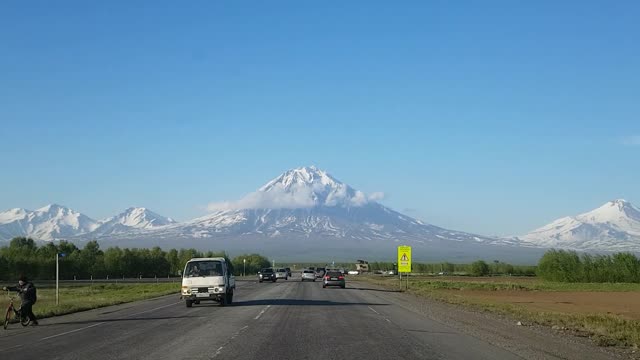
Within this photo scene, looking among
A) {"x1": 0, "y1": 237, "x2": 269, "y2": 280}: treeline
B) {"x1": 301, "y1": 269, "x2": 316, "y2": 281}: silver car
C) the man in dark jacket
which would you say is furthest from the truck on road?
{"x1": 0, "y1": 237, "x2": 269, "y2": 280}: treeline

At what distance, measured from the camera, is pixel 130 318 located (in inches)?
1125

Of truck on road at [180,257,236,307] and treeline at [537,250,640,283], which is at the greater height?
truck on road at [180,257,236,307]

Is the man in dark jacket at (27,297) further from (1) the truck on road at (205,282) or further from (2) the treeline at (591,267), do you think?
(2) the treeline at (591,267)

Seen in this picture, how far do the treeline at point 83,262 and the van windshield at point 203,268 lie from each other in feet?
231

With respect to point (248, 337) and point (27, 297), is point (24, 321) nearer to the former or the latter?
point (27, 297)

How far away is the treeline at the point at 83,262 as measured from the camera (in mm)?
108375

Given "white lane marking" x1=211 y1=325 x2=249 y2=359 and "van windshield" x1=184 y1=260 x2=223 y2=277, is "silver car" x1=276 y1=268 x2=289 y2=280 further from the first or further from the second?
"white lane marking" x1=211 y1=325 x2=249 y2=359

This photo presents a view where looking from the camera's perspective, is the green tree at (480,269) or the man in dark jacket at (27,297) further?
the green tree at (480,269)

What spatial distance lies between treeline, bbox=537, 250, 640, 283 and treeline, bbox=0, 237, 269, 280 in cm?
5003

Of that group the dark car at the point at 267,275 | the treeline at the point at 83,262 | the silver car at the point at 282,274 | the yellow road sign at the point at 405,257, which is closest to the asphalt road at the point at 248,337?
the yellow road sign at the point at 405,257

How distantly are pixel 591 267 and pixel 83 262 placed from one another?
8151 cm

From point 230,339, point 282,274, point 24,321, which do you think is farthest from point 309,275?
point 230,339

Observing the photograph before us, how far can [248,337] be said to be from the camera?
19672 mm

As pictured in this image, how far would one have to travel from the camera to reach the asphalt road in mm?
16438
